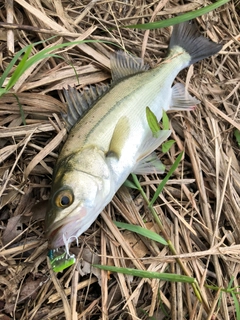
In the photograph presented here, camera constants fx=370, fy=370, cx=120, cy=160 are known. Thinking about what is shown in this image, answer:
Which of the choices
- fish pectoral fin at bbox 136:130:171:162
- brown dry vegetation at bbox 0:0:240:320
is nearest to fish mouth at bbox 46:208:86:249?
brown dry vegetation at bbox 0:0:240:320

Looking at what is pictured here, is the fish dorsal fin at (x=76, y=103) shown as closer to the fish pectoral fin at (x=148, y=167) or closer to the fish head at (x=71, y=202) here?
the fish head at (x=71, y=202)

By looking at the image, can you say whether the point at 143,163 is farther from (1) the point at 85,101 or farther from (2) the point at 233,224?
(2) the point at 233,224

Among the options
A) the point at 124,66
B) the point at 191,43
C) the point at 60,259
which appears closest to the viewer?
the point at 60,259

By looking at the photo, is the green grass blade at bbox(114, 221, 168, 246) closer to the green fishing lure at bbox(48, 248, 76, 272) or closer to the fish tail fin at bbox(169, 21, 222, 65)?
the green fishing lure at bbox(48, 248, 76, 272)

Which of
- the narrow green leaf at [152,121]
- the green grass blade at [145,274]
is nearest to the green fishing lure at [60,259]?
the green grass blade at [145,274]

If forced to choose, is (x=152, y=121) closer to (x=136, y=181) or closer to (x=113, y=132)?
(x=113, y=132)

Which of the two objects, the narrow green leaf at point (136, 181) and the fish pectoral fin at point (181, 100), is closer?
the narrow green leaf at point (136, 181)

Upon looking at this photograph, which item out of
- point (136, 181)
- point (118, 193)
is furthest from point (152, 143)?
point (118, 193)

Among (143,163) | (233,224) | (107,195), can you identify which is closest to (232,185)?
(233,224)
